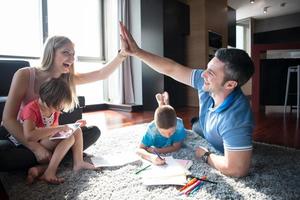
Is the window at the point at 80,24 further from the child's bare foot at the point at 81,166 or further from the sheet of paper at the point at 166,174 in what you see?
the sheet of paper at the point at 166,174

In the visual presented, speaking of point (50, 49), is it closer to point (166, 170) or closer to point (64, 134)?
point (64, 134)

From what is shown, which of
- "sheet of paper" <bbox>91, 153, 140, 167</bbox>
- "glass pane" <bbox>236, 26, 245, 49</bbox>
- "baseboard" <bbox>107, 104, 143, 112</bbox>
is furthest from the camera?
"glass pane" <bbox>236, 26, 245, 49</bbox>

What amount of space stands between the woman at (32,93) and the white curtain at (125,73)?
2684 millimetres

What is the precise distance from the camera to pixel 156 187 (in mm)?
1149

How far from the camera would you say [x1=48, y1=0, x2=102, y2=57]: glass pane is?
3.83 meters

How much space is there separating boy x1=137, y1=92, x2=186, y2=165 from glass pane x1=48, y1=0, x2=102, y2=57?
249 centimetres

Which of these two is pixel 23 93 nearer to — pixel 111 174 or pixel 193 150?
pixel 111 174

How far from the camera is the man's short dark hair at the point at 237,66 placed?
1237mm

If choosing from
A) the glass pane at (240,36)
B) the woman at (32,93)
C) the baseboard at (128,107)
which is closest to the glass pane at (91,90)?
the baseboard at (128,107)

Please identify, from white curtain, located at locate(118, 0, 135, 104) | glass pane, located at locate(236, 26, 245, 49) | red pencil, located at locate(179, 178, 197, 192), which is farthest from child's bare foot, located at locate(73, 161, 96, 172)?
glass pane, located at locate(236, 26, 245, 49)

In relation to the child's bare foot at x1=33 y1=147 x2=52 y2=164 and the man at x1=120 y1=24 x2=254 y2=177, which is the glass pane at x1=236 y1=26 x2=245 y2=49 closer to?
the man at x1=120 y1=24 x2=254 y2=177

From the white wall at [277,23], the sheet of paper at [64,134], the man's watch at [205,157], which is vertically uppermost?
the white wall at [277,23]

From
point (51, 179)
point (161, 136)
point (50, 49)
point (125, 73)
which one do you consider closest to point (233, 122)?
point (161, 136)

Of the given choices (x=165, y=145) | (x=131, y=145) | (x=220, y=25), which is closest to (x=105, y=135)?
(x=131, y=145)
